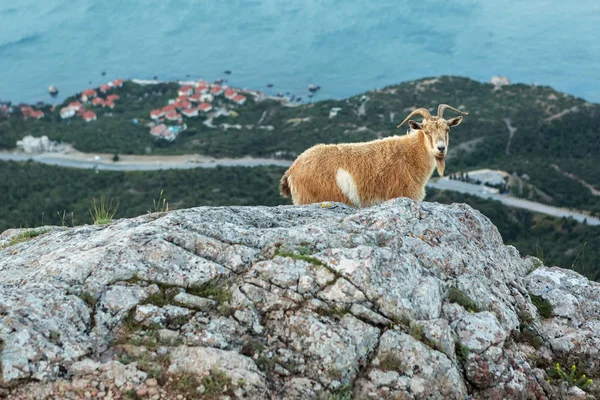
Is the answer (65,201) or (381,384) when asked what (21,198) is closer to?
(65,201)

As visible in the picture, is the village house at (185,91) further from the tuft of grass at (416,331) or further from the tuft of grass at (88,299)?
the tuft of grass at (416,331)

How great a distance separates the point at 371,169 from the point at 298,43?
131748 mm

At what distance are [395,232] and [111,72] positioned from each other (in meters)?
126

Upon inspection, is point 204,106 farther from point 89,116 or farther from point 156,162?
point 156,162

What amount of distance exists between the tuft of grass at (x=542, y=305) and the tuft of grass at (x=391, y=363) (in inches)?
99.7

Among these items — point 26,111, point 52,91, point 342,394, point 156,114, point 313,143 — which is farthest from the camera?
point 52,91

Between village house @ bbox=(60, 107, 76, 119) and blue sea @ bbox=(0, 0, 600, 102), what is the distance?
1978 centimetres

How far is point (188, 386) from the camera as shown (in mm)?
4023

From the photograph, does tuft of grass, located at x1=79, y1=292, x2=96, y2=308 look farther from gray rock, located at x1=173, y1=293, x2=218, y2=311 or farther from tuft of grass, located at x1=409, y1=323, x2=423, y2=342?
tuft of grass, located at x1=409, y1=323, x2=423, y2=342

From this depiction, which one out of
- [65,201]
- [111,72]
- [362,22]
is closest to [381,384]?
[65,201]

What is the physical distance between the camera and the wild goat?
368 inches

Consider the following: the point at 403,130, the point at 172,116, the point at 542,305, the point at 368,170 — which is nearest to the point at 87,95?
the point at 172,116

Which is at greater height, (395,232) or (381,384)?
(395,232)

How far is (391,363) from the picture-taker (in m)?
4.47
